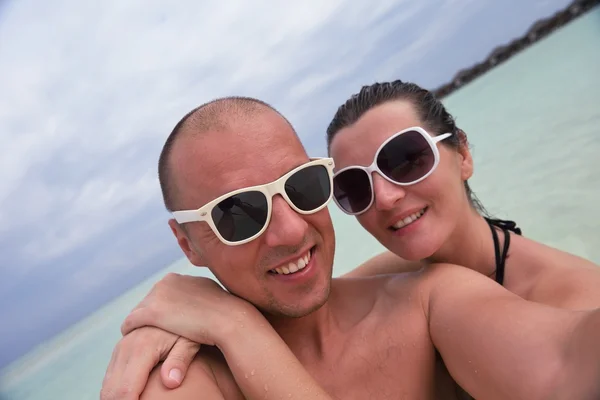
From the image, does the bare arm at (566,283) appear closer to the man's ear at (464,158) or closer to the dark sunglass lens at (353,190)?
the man's ear at (464,158)

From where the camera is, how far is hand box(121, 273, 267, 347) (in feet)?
4.30

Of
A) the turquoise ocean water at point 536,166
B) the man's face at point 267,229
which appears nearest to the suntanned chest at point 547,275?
the man's face at point 267,229

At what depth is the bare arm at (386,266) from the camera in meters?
2.30

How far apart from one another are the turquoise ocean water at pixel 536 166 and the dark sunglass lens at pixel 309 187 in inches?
131

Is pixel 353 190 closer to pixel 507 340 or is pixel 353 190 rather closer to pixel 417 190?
pixel 417 190

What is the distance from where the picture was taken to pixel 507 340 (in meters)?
1.11

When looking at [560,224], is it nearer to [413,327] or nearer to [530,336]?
[413,327]

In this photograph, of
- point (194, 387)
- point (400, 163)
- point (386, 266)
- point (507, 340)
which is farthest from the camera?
point (386, 266)

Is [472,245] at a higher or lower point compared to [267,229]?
→ lower

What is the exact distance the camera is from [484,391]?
1242 mm

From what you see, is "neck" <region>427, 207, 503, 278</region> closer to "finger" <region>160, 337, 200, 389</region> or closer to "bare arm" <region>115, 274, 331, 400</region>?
"bare arm" <region>115, 274, 331, 400</region>

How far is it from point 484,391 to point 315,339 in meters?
0.67

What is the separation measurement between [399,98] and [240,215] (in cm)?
Result: 106

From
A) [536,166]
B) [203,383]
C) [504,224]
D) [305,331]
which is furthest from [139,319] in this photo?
[536,166]
